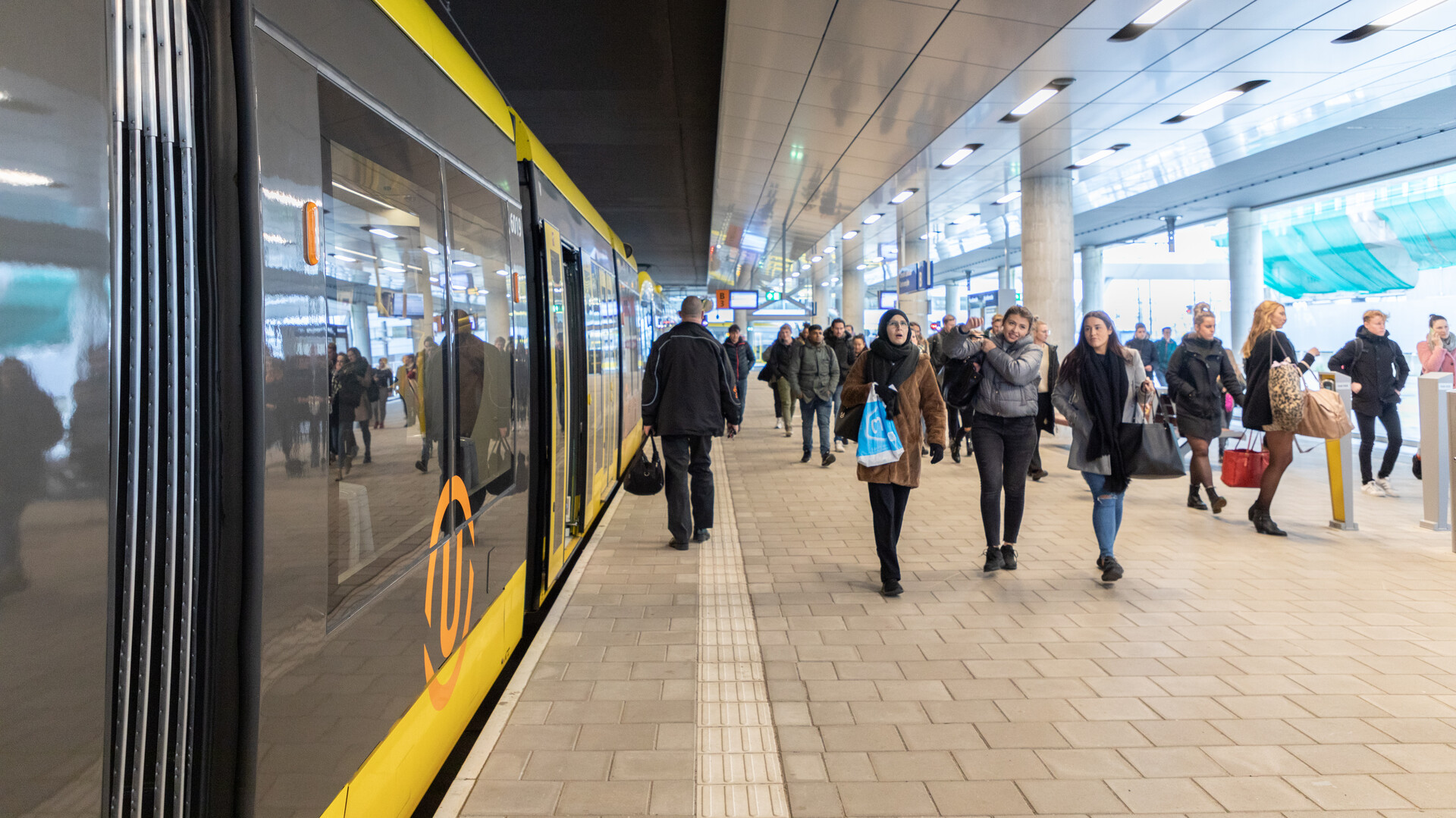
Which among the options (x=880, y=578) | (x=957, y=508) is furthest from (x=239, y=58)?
(x=957, y=508)

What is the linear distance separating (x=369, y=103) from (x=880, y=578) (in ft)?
14.5

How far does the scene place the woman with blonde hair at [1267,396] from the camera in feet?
23.4

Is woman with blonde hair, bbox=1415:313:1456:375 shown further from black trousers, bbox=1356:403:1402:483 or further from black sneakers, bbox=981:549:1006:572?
black sneakers, bbox=981:549:1006:572

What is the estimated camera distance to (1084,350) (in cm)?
593

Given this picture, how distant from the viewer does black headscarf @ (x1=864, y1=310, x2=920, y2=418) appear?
18.4 feet

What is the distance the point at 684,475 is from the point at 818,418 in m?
5.34

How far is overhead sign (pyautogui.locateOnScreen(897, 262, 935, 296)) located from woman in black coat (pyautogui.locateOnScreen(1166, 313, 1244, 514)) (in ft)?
41.1

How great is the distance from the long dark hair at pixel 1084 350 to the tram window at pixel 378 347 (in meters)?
4.20

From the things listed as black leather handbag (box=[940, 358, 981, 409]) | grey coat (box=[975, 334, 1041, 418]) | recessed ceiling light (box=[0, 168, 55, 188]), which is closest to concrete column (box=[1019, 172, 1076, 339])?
black leather handbag (box=[940, 358, 981, 409])

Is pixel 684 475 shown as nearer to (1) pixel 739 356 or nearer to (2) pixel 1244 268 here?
(1) pixel 739 356

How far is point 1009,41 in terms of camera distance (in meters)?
8.70

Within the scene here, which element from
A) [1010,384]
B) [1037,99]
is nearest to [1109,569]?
[1010,384]

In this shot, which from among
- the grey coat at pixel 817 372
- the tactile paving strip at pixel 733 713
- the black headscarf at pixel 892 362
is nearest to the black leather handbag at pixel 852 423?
the black headscarf at pixel 892 362

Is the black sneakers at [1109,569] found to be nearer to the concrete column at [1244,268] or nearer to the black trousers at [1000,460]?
the black trousers at [1000,460]
